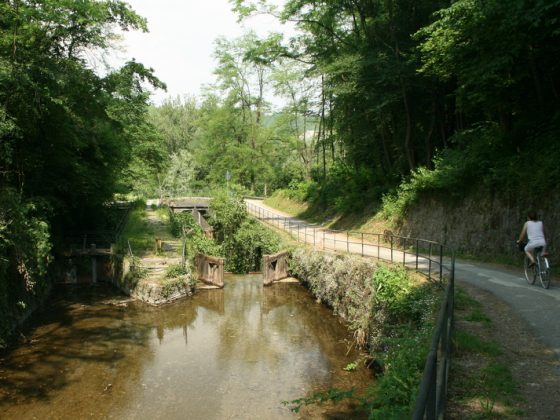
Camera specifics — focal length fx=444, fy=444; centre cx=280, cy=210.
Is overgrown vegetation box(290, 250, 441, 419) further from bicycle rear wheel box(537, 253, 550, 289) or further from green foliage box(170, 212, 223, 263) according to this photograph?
green foliage box(170, 212, 223, 263)

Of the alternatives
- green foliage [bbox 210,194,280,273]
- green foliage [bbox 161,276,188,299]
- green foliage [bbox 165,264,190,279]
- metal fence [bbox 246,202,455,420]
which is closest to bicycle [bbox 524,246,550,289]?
metal fence [bbox 246,202,455,420]

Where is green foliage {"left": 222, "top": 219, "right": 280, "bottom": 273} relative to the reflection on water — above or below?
above

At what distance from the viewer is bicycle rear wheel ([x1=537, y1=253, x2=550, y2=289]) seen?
10.7 meters

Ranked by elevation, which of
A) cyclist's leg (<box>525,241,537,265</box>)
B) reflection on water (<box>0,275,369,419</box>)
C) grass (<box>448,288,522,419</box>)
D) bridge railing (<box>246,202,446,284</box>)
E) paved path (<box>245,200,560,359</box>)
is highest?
cyclist's leg (<box>525,241,537,265</box>)

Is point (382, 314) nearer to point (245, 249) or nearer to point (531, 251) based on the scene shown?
point (531, 251)

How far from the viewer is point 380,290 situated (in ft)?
42.6

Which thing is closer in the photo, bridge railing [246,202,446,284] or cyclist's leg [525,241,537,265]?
cyclist's leg [525,241,537,265]

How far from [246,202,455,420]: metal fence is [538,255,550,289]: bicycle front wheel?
2106 millimetres

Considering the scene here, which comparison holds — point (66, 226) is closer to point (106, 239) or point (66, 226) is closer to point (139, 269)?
point (106, 239)

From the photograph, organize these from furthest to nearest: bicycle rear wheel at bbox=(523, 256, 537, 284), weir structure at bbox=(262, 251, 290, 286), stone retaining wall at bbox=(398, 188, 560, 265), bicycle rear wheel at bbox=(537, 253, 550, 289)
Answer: weir structure at bbox=(262, 251, 290, 286) → stone retaining wall at bbox=(398, 188, 560, 265) → bicycle rear wheel at bbox=(523, 256, 537, 284) → bicycle rear wheel at bbox=(537, 253, 550, 289)

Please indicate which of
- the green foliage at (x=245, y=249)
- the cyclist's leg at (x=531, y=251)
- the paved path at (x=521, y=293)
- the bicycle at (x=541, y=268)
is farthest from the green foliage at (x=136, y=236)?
the bicycle at (x=541, y=268)

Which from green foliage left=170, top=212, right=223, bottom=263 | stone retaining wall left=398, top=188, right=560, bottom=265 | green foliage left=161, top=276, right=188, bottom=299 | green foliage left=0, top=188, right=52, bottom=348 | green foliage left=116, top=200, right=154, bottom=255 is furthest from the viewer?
green foliage left=170, top=212, right=223, bottom=263

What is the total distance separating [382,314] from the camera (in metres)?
12.4

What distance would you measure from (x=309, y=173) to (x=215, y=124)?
1208 cm
